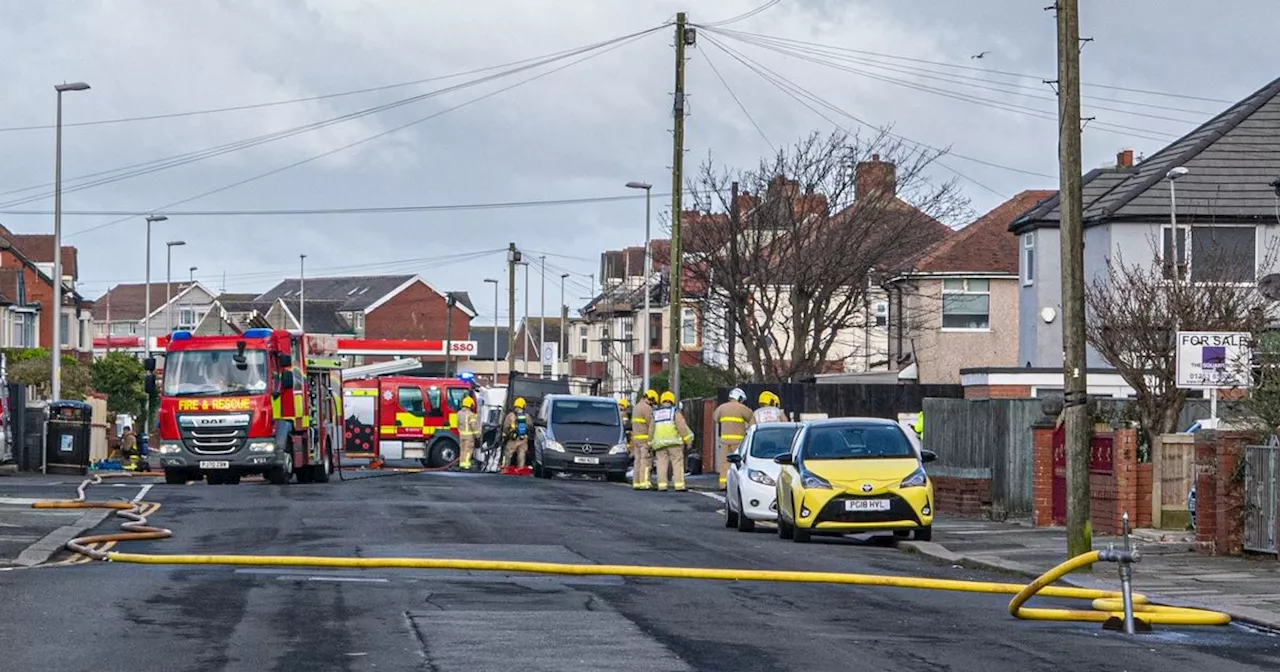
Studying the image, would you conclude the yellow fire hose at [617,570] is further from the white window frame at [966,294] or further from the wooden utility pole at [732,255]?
the white window frame at [966,294]

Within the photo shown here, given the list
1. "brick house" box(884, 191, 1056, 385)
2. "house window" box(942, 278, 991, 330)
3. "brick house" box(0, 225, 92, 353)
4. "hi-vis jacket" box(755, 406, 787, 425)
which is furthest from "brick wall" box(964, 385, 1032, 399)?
"brick house" box(0, 225, 92, 353)

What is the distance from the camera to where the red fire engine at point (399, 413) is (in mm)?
57188

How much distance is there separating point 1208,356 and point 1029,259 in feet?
90.7

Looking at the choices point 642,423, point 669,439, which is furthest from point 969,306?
point 669,439

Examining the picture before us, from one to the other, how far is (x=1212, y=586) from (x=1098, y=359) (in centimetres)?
2844

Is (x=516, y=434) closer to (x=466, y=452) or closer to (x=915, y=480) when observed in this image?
(x=466, y=452)

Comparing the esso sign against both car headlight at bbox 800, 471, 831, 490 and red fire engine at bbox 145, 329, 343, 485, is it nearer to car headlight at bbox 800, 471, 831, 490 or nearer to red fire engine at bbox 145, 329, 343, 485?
red fire engine at bbox 145, 329, 343, 485

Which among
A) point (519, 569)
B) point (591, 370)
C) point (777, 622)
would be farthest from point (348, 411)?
point (591, 370)

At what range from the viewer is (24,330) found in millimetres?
91812

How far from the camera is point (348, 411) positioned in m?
57.5

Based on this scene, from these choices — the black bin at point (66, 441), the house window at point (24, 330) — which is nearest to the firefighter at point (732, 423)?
the black bin at point (66, 441)

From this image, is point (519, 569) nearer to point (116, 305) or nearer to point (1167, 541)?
point (1167, 541)

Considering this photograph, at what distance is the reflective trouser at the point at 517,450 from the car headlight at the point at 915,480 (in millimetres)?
26084

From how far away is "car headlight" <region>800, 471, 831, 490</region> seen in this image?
837 inches
